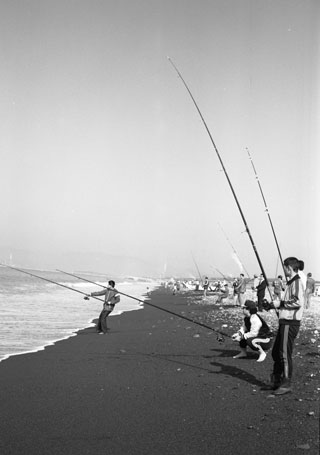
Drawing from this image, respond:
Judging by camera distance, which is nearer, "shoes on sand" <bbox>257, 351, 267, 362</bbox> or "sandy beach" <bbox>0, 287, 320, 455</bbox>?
"sandy beach" <bbox>0, 287, 320, 455</bbox>

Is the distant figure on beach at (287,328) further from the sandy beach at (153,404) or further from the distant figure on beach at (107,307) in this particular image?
the distant figure on beach at (107,307)

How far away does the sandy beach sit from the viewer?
3.95 meters

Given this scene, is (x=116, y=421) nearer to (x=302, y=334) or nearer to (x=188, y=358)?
(x=188, y=358)

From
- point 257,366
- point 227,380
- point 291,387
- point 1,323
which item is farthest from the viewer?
point 1,323

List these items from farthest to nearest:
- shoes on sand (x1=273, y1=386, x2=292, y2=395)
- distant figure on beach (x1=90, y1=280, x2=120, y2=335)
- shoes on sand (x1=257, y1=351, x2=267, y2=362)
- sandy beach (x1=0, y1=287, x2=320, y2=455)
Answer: distant figure on beach (x1=90, y1=280, x2=120, y2=335), shoes on sand (x1=257, y1=351, x2=267, y2=362), shoes on sand (x1=273, y1=386, x2=292, y2=395), sandy beach (x1=0, y1=287, x2=320, y2=455)

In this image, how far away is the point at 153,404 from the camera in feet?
17.1

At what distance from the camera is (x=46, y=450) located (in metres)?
3.85

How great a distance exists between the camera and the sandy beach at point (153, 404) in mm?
3951

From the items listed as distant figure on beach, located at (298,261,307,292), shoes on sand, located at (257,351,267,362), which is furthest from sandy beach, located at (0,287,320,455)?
distant figure on beach, located at (298,261,307,292)

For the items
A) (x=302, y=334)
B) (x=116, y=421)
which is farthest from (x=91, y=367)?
(x=302, y=334)

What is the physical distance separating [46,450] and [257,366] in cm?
419

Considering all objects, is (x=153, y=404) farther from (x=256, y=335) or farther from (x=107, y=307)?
(x=107, y=307)

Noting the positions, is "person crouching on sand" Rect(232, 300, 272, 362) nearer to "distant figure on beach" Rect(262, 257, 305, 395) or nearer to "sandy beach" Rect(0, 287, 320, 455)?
"sandy beach" Rect(0, 287, 320, 455)

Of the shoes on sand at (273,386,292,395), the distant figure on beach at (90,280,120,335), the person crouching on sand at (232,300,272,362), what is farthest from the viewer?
the distant figure on beach at (90,280,120,335)
